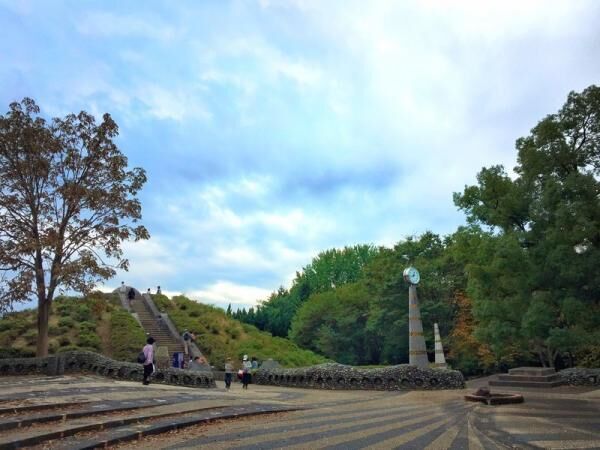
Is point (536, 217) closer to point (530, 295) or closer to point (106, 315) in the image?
point (530, 295)

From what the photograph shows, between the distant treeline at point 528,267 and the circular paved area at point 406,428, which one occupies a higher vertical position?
the distant treeline at point 528,267

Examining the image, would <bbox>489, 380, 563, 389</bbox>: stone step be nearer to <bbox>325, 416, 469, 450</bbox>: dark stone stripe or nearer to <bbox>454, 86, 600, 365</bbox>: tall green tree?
<bbox>454, 86, 600, 365</bbox>: tall green tree

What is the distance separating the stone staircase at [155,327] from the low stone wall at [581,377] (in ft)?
68.1

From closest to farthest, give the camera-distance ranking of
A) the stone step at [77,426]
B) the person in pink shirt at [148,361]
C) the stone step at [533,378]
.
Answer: the stone step at [77,426]
the person in pink shirt at [148,361]
the stone step at [533,378]

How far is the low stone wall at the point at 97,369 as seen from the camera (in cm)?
1891

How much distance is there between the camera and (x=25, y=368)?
20391mm

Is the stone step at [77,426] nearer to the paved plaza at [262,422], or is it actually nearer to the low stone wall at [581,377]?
the paved plaza at [262,422]

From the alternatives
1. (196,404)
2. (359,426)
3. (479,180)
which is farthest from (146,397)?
(479,180)

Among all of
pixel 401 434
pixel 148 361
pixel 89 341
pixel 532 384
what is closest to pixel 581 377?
pixel 532 384

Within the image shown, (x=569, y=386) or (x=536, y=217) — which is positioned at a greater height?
(x=536, y=217)

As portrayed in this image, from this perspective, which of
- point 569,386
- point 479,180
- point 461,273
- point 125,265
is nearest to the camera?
point 569,386

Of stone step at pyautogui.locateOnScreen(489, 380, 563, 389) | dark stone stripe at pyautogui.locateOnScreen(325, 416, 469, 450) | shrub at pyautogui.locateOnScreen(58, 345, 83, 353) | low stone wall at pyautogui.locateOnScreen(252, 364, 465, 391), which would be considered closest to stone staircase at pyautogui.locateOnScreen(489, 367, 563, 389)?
stone step at pyautogui.locateOnScreen(489, 380, 563, 389)

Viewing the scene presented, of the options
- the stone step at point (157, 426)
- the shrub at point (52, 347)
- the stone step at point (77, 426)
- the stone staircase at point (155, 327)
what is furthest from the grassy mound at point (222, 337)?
the stone step at point (77, 426)

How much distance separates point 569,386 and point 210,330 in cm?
2253
